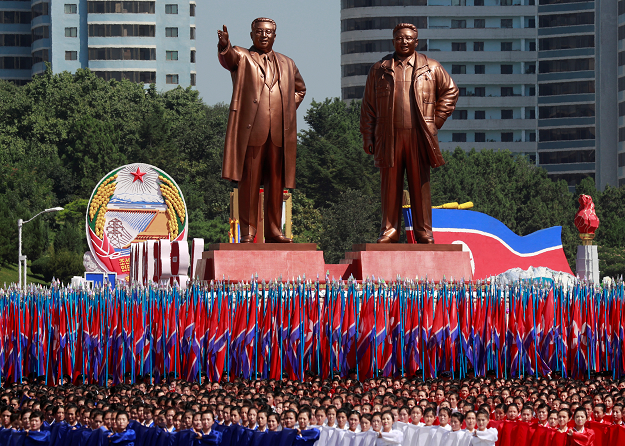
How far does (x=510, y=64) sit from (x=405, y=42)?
8158cm

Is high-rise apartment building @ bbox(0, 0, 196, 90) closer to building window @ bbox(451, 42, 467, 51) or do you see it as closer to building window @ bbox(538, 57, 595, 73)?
building window @ bbox(451, 42, 467, 51)

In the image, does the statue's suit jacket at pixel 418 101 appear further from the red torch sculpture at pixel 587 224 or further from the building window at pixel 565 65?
the building window at pixel 565 65

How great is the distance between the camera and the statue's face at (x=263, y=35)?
58.3 feet

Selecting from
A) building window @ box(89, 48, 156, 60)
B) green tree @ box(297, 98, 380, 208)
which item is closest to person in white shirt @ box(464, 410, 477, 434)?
green tree @ box(297, 98, 380, 208)

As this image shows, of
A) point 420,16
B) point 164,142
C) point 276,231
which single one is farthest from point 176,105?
point 276,231

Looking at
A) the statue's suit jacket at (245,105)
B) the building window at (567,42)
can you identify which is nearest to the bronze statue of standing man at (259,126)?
the statue's suit jacket at (245,105)

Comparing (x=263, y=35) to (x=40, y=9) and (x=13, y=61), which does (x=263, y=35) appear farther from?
(x=13, y=61)

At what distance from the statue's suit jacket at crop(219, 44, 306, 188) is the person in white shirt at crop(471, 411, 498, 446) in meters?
7.37

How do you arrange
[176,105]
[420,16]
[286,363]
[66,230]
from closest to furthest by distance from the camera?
[286,363] → [66,230] → [176,105] → [420,16]

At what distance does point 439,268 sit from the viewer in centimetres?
1797

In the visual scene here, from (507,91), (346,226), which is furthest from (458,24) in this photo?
Result: (346,226)

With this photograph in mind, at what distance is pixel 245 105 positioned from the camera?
17.9m

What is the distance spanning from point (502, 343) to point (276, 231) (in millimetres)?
4321

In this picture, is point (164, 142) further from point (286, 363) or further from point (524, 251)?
point (286, 363)
